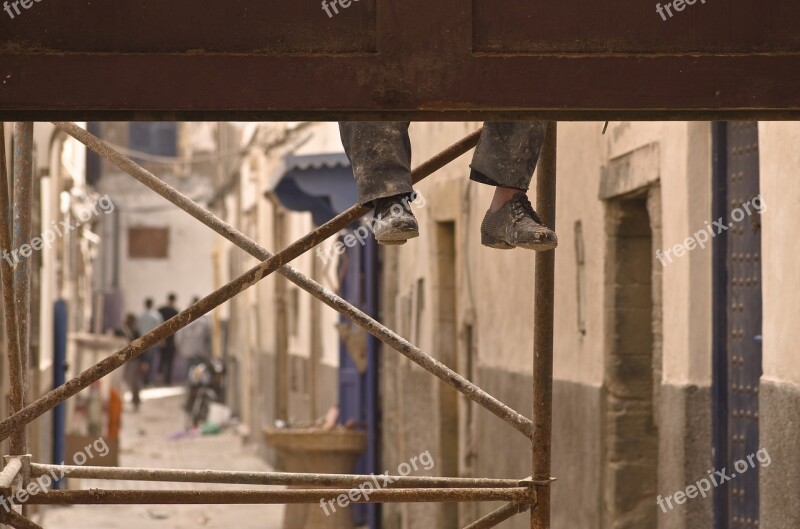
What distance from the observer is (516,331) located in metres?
9.92

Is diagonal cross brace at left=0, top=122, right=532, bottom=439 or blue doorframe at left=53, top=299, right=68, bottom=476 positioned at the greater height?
diagonal cross brace at left=0, top=122, right=532, bottom=439

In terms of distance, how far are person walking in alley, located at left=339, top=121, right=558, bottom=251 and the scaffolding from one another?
28 centimetres

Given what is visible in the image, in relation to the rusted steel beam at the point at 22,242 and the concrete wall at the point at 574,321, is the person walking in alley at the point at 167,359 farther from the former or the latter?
the rusted steel beam at the point at 22,242

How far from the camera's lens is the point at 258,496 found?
498cm

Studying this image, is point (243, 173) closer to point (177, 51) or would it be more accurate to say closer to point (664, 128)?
point (664, 128)

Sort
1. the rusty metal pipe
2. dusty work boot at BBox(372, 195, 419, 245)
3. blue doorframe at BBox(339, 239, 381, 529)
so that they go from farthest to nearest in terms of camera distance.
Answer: blue doorframe at BBox(339, 239, 381, 529), the rusty metal pipe, dusty work boot at BBox(372, 195, 419, 245)

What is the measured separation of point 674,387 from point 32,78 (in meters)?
4.28

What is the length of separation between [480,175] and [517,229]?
25 cm

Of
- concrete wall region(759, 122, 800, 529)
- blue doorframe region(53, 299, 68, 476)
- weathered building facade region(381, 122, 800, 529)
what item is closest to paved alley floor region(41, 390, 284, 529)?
blue doorframe region(53, 299, 68, 476)

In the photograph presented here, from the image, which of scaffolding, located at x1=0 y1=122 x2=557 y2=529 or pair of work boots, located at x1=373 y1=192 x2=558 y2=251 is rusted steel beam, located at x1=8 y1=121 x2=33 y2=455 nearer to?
scaffolding, located at x1=0 y1=122 x2=557 y2=529

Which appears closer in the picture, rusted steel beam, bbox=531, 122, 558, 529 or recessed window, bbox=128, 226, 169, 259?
rusted steel beam, bbox=531, 122, 558, 529

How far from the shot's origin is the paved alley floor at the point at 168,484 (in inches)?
579

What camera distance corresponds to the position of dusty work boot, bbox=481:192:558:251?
14.8 ft

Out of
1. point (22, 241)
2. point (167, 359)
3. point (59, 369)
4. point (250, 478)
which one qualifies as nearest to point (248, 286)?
point (250, 478)
